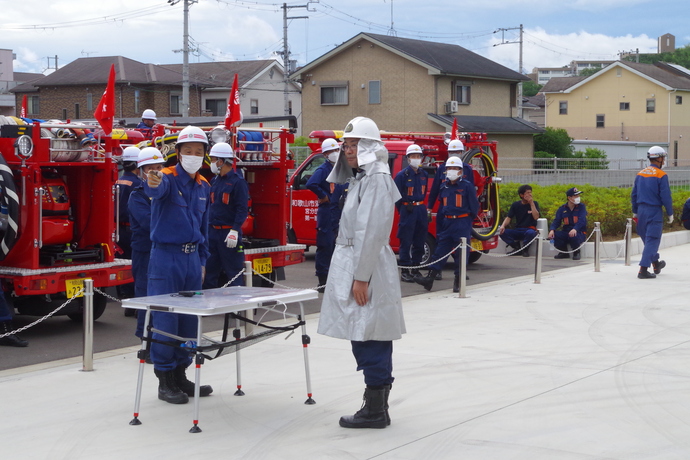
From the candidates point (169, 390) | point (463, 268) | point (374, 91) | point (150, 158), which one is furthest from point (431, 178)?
point (374, 91)

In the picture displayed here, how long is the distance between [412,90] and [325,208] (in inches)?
1216

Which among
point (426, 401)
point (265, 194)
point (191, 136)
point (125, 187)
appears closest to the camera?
point (191, 136)

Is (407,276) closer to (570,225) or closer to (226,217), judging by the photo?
(226,217)

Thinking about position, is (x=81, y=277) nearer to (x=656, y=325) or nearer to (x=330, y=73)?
(x=656, y=325)

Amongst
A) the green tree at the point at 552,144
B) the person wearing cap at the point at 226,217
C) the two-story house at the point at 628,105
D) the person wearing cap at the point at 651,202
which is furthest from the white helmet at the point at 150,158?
the two-story house at the point at 628,105

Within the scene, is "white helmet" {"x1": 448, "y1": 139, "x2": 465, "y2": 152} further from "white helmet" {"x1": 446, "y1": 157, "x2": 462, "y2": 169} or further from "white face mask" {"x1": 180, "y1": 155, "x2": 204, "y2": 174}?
"white face mask" {"x1": 180, "y1": 155, "x2": 204, "y2": 174}

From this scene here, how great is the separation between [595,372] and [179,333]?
3758 millimetres

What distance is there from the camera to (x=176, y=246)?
22.6 ft

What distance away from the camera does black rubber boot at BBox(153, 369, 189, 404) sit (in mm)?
6879

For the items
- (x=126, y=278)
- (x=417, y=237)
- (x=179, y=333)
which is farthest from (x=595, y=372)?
(x=417, y=237)

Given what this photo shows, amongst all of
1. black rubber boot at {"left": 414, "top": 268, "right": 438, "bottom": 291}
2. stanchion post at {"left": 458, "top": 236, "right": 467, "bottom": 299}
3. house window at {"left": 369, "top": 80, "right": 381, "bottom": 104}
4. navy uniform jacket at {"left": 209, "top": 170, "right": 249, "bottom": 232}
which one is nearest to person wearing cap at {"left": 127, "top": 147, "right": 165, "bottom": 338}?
navy uniform jacket at {"left": 209, "top": 170, "right": 249, "bottom": 232}

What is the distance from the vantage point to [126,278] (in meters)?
10.5

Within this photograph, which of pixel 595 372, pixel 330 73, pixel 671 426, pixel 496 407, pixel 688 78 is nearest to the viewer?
pixel 671 426

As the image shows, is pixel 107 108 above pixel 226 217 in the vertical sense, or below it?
above
